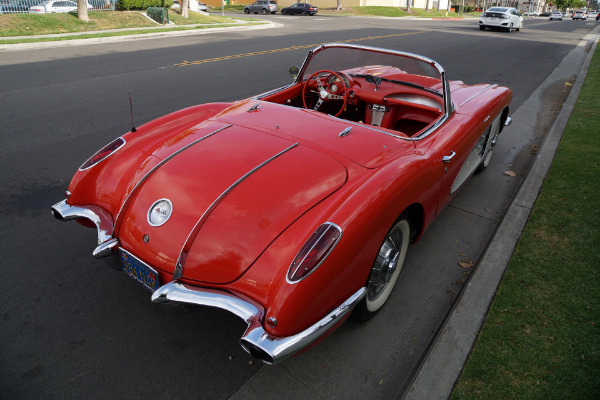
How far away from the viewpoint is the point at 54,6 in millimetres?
20000

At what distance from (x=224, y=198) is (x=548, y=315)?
2.18 m

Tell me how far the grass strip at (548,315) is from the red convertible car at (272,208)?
2.28 ft

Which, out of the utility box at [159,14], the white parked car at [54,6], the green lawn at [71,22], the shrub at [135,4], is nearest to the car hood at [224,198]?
the green lawn at [71,22]

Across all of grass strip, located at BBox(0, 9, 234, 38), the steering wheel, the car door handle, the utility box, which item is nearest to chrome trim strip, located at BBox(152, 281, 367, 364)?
the car door handle

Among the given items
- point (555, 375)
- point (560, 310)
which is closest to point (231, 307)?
point (555, 375)

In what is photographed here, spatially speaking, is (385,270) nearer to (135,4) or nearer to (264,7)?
(135,4)

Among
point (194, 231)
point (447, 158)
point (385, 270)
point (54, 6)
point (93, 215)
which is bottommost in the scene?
point (385, 270)

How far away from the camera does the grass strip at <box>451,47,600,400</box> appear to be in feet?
7.49

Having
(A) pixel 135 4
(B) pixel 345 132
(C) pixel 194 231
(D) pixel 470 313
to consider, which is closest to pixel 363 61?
(B) pixel 345 132

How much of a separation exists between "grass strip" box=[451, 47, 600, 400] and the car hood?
130 centimetres

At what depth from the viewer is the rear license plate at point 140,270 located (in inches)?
90.0

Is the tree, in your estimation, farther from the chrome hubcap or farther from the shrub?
the chrome hubcap

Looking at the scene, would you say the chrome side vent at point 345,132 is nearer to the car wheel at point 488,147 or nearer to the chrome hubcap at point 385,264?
the chrome hubcap at point 385,264

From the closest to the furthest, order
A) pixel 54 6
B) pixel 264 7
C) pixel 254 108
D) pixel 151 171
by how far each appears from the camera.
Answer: pixel 151 171 → pixel 254 108 → pixel 54 6 → pixel 264 7
